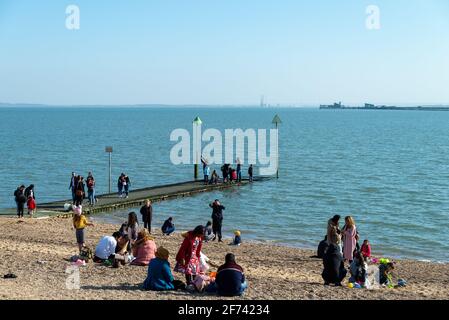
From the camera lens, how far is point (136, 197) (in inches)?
1147

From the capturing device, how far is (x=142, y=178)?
42.6 meters

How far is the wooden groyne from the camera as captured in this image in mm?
25125

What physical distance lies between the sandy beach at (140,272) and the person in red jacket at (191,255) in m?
0.61

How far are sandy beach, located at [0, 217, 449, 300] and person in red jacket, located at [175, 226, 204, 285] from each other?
610 millimetres

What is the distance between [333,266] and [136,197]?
18.2 m

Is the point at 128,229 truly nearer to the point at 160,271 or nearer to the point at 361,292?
the point at 160,271

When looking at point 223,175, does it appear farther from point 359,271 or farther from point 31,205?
point 359,271

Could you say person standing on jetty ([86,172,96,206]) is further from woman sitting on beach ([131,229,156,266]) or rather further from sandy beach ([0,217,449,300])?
woman sitting on beach ([131,229,156,266])

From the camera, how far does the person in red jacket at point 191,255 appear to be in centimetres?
1118

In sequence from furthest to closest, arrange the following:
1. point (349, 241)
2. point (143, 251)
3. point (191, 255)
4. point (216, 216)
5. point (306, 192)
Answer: point (306, 192), point (216, 216), point (349, 241), point (143, 251), point (191, 255)

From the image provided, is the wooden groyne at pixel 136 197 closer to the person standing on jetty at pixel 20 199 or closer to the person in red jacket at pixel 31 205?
the person in red jacket at pixel 31 205

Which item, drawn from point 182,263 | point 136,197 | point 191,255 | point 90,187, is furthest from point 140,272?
point 136,197

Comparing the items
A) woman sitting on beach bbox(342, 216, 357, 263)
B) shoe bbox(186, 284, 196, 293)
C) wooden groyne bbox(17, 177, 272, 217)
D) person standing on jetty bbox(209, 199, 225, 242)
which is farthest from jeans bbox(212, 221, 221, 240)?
shoe bbox(186, 284, 196, 293)

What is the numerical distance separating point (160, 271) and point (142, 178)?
105 ft
